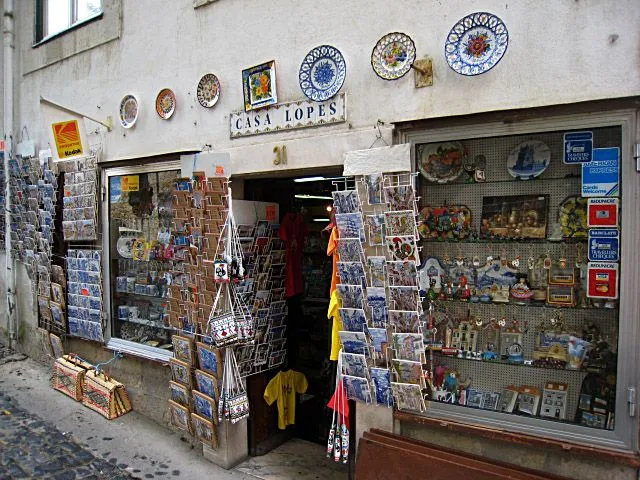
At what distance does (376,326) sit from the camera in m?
3.64

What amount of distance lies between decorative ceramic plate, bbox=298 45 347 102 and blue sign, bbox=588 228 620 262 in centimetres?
214

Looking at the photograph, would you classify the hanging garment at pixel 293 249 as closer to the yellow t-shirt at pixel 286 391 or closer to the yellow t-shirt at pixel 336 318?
the yellow t-shirt at pixel 286 391

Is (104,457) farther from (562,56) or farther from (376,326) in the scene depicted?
(562,56)

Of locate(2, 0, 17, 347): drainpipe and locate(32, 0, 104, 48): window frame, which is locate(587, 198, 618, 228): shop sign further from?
locate(2, 0, 17, 347): drainpipe

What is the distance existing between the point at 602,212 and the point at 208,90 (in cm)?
362

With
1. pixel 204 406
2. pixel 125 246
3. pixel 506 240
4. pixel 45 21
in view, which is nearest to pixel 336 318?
pixel 506 240

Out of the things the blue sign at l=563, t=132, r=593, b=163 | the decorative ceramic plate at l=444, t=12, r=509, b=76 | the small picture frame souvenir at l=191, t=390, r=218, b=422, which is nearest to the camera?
the blue sign at l=563, t=132, r=593, b=163

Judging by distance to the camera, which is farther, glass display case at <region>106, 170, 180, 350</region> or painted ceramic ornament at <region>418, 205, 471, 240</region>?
glass display case at <region>106, 170, 180, 350</region>

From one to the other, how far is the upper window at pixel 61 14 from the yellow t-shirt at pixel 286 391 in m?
5.00

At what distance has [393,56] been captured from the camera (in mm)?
3516

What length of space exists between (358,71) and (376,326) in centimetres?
200

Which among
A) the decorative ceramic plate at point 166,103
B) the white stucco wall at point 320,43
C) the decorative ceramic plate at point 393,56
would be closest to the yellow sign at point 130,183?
the white stucco wall at point 320,43

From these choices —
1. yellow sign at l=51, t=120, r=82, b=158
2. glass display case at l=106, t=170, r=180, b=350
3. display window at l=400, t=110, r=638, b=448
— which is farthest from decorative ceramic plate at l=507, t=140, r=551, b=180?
yellow sign at l=51, t=120, r=82, b=158

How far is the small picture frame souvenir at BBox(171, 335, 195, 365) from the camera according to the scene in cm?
475
